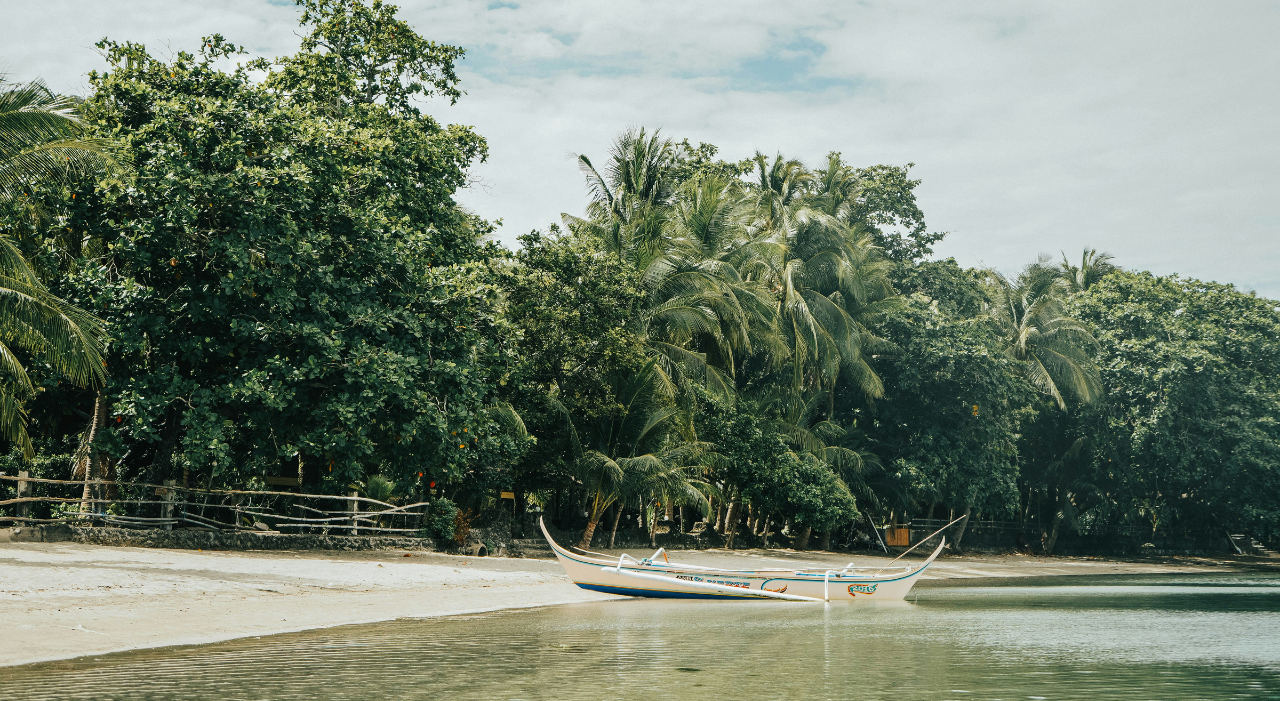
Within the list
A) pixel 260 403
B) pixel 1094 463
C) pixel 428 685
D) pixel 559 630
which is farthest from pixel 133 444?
pixel 1094 463

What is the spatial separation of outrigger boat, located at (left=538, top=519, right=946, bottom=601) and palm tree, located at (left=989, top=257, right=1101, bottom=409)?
21611 mm

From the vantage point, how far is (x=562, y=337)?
72.0ft

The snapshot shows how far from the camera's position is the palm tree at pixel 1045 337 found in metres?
34.8

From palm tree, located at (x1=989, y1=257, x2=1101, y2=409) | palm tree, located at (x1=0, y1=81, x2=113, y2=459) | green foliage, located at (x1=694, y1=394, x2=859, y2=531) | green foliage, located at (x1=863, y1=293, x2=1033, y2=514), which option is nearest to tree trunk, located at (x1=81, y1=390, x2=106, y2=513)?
palm tree, located at (x1=0, y1=81, x2=113, y2=459)

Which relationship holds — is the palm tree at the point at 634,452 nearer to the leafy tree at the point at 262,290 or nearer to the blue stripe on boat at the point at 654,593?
the leafy tree at the point at 262,290

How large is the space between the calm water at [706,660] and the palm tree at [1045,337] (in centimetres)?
2113

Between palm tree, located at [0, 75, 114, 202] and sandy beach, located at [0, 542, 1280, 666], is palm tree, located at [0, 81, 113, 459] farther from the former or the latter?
sandy beach, located at [0, 542, 1280, 666]

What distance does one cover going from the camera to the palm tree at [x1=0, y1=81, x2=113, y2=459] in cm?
1249

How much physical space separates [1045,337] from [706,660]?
3021 cm

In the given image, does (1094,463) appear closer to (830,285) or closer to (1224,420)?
(1224,420)

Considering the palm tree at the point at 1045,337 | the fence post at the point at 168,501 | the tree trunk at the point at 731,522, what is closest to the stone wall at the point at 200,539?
the fence post at the point at 168,501

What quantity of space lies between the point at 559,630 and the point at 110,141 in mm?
9725

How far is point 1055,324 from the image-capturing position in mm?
35125

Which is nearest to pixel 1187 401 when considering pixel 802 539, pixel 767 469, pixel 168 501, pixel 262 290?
pixel 802 539
